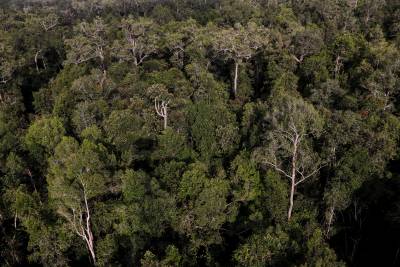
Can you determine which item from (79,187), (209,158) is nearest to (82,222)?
(79,187)

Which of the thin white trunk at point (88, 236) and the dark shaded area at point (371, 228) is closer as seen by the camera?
the thin white trunk at point (88, 236)

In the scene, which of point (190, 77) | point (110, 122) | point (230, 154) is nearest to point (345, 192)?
point (230, 154)

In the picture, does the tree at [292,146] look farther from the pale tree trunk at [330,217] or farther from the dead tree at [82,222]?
the dead tree at [82,222]

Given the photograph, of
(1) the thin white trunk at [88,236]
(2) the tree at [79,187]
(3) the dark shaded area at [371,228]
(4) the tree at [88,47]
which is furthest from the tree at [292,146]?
(4) the tree at [88,47]

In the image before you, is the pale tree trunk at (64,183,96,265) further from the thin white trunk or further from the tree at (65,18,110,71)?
the tree at (65,18,110,71)

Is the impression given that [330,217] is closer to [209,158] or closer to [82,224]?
[209,158]

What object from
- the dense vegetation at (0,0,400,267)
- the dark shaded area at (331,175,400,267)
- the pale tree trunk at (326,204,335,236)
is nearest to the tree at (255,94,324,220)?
the dense vegetation at (0,0,400,267)
